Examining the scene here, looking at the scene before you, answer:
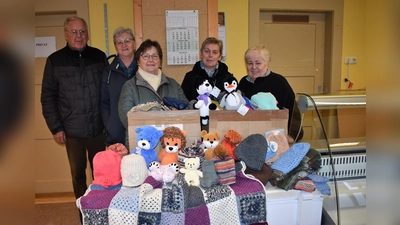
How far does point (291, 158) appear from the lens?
1.26 meters

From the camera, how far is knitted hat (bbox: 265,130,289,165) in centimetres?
136

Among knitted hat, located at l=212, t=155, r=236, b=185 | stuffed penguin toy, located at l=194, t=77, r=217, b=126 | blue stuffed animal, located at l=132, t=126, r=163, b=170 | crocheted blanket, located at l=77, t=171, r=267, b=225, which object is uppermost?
stuffed penguin toy, located at l=194, t=77, r=217, b=126

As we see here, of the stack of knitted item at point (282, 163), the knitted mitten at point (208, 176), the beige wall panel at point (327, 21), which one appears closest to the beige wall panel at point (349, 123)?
the stack of knitted item at point (282, 163)

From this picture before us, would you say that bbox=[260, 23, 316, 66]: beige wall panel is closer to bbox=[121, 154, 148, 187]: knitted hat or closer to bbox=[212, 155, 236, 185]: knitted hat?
bbox=[212, 155, 236, 185]: knitted hat

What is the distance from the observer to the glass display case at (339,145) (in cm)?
113

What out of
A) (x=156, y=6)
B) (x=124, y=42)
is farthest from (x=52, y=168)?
(x=156, y=6)

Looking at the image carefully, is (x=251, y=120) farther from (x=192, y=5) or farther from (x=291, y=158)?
→ (x=192, y=5)

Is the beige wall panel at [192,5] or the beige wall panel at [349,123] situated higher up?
the beige wall panel at [192,5]

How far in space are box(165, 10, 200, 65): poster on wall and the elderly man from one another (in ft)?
2.76

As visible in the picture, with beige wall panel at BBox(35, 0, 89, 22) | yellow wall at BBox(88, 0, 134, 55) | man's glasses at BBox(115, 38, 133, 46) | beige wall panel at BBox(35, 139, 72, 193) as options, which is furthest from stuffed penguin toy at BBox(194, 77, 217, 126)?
beige wall panel at BBox(35, 139, 72, 193)

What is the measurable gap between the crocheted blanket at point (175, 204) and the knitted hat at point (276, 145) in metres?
0.25

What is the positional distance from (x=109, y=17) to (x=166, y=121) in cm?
209

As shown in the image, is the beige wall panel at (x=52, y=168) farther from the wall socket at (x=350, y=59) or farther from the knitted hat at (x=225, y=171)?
the wall socket at (x=350, y=59)
